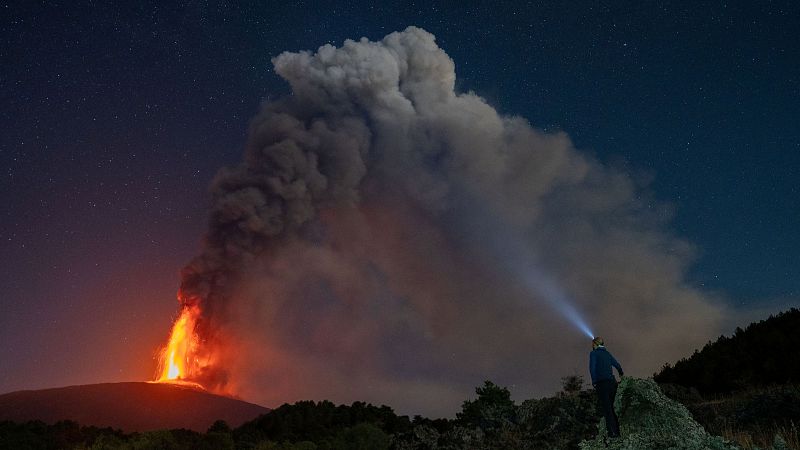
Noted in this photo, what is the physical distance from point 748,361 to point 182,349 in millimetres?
49374

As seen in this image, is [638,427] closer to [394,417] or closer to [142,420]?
[394,417]

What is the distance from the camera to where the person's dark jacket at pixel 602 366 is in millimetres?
9758

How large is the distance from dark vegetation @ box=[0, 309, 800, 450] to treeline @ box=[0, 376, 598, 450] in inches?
1.1

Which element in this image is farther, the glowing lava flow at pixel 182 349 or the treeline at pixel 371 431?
the glowing lava flow at pixel 182 349

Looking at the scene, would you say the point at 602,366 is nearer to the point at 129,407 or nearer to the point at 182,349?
the point at 129,407

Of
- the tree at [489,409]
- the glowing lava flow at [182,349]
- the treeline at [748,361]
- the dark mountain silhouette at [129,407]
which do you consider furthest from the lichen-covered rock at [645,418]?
the glowing lava flow at [182,349]

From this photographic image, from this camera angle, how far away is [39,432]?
2148cm

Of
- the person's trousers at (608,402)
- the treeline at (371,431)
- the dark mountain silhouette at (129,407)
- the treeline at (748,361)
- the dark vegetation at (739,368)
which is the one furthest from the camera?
the dark mountain silhouette at (129,407)

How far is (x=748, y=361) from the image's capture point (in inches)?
887

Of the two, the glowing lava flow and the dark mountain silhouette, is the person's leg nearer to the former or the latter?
the dark mountain silhouette

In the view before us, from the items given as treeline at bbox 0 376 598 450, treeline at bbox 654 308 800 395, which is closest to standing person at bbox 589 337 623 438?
treeline at bbox 0 376 598 450

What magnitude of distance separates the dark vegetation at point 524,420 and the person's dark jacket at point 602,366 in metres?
Answer: 1.54

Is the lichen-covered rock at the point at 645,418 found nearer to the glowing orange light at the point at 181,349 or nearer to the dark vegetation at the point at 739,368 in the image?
the dark vegetation at the point at 739,368

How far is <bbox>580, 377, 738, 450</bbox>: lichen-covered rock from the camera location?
6.30m
